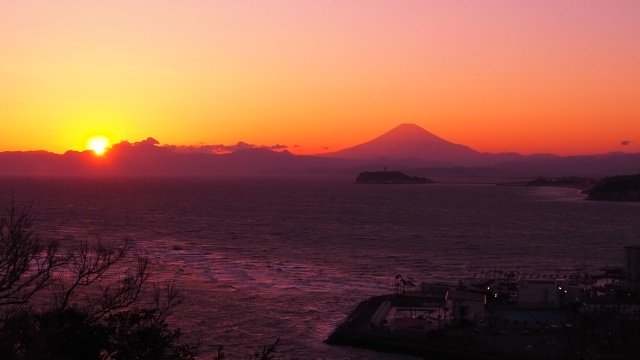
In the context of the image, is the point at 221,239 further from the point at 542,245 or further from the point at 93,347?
the point at 93,347

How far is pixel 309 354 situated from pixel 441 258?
50.4 ft

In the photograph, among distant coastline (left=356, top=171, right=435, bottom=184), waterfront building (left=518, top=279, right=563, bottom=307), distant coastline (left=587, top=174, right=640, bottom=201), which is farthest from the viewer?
distant coastline (left=356, top=171, right=435, bottom=184)

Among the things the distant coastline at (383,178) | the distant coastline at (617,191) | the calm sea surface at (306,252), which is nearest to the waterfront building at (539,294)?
the calm sea surface at (306,252)

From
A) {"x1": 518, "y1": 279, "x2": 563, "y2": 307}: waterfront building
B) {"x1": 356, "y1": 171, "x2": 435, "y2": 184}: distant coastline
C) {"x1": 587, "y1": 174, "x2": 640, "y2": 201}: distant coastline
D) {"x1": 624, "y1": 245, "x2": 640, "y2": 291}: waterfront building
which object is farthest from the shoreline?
{"x1": 356, "y1": 171, "x2": 435, "y2": 184}: distant coastline

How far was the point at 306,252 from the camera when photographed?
94.7ft

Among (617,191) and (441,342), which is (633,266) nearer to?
(441,342)

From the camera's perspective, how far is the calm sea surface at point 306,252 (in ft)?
52.9

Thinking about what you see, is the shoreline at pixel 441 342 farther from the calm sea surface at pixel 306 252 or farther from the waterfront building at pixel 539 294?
the waterfront building at pixel 539 294

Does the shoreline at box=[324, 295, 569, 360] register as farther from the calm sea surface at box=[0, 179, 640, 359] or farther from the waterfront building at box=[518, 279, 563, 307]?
the waterfront building at box=[518, 279, 563, 307]

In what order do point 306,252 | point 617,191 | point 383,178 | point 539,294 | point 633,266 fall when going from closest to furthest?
1. point 539,294
2. point 633,266
3. point 306,252
4. point 617,191
5. point 383,178

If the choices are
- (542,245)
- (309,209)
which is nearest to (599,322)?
(542,245)

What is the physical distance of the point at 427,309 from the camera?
709 inches

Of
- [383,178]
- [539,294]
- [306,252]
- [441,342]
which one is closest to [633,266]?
[539,294]

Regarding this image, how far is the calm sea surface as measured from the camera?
16.1 meters
